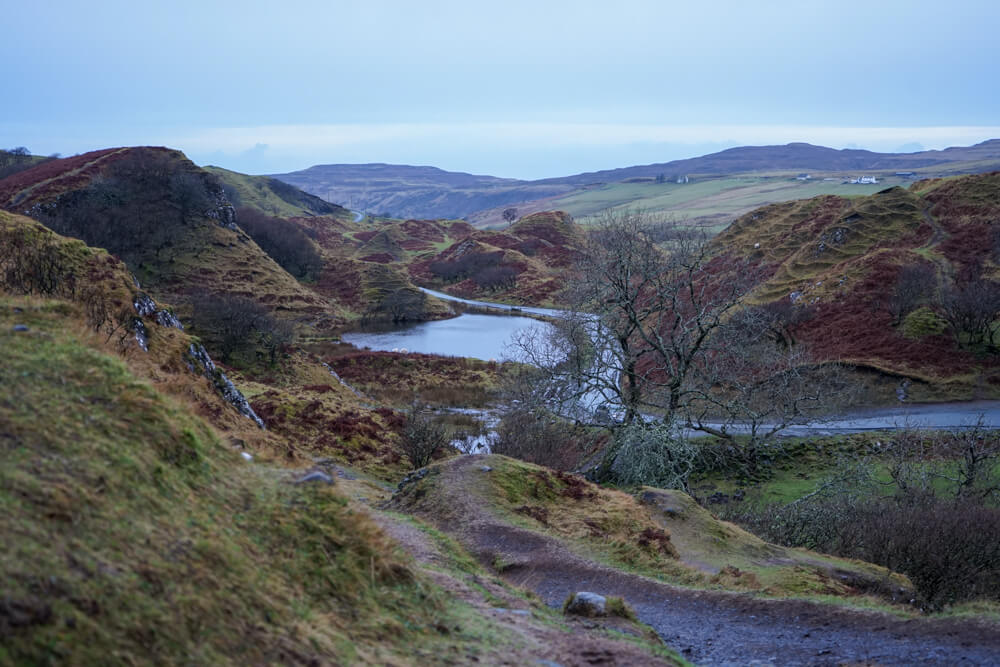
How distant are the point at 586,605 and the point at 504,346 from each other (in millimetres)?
42809

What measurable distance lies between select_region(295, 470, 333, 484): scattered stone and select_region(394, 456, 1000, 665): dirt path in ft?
17.7

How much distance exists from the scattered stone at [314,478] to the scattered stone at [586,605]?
14.4ft

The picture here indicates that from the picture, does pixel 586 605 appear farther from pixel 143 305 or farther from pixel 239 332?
pixel 239 332

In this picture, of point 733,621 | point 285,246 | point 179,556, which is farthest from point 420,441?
point 285,246

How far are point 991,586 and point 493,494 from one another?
1117 cm

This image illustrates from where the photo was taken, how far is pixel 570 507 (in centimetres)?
1672

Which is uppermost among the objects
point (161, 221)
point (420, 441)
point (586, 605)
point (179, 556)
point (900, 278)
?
point (161, 221)

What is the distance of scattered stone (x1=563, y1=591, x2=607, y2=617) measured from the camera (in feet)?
32.8

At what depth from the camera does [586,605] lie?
10109 millimetres

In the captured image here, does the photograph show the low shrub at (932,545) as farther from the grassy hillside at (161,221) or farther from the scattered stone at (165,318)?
the grassy hillside at (161,221)

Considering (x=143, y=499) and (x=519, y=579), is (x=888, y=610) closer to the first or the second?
(x=519, y=579)

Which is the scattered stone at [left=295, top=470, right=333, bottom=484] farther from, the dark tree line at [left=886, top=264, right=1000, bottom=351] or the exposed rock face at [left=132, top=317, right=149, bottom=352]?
the dark tree line at [left=886, top=264, right=1000, bottom=351]

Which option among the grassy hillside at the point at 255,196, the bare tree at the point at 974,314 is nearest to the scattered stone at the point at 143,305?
the bare tree at the point at 974,314

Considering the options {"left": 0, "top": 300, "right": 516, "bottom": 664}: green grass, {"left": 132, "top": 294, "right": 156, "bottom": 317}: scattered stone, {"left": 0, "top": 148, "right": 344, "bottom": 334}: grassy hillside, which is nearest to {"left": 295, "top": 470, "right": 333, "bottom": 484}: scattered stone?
{"left": 0, "top": 300, "right": 516, "bottom": 664}: green grass
